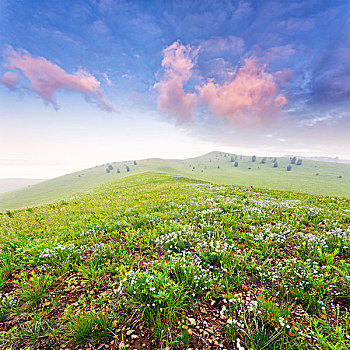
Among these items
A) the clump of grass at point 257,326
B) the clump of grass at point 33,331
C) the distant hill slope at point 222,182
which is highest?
Answer: the clump of grass at point 257,326

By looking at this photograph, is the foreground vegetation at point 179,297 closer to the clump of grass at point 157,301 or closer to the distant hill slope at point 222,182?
the clump of grass at point 157,301

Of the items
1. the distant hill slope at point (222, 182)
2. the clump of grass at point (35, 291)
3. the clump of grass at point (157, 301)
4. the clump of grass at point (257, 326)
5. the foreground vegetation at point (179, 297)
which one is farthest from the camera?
the distant hill slope at point (222, 182)

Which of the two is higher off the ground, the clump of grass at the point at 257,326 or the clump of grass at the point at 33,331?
the clump of grass at the point at 257,326

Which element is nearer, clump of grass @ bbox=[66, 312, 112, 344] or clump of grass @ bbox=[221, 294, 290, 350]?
clump of grass @ bbox=[221, 294, 290, 350]

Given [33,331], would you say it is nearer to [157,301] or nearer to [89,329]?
[89,329]

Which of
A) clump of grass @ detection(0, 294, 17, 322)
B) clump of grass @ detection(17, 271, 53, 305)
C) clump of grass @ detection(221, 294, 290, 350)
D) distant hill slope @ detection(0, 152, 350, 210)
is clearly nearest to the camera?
clump of grass @ detection(221, 294, 290, 350)

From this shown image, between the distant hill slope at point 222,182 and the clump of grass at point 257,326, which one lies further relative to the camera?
the distant hill slope at point 222,182

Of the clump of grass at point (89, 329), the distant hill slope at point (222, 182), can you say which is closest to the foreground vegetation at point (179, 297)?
the clump of grass at point (89, 329)

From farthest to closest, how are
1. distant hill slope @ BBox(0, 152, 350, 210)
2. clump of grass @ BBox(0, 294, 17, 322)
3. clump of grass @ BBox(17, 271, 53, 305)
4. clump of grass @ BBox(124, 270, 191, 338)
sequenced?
1. distant hill slope @ BBox(0, 152, 350, 210)
2. clump of grass @ BBox(17, 271, 53, 305)
3. clump of grass @ BBox(0, 294, 17, 322)
4. clump of grass @ BBox(124, 270, 191, 338)

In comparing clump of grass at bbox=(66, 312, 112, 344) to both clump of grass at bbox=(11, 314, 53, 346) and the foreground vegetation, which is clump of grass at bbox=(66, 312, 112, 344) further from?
clump of grass at bbox=(11, 314, 53, 346)

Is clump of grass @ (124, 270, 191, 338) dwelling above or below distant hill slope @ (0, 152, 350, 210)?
above

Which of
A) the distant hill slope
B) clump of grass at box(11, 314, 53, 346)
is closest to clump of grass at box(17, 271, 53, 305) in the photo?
clump of grass at box(11, 314, 53, 346)

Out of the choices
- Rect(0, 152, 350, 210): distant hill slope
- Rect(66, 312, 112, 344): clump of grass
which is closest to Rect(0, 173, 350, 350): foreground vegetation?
Rect(66, 312, 112, 344): clump of grass

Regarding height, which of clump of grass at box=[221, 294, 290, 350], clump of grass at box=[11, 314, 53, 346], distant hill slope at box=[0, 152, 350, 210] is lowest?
distant hill slope at box=[0, 152, 350, 210]
